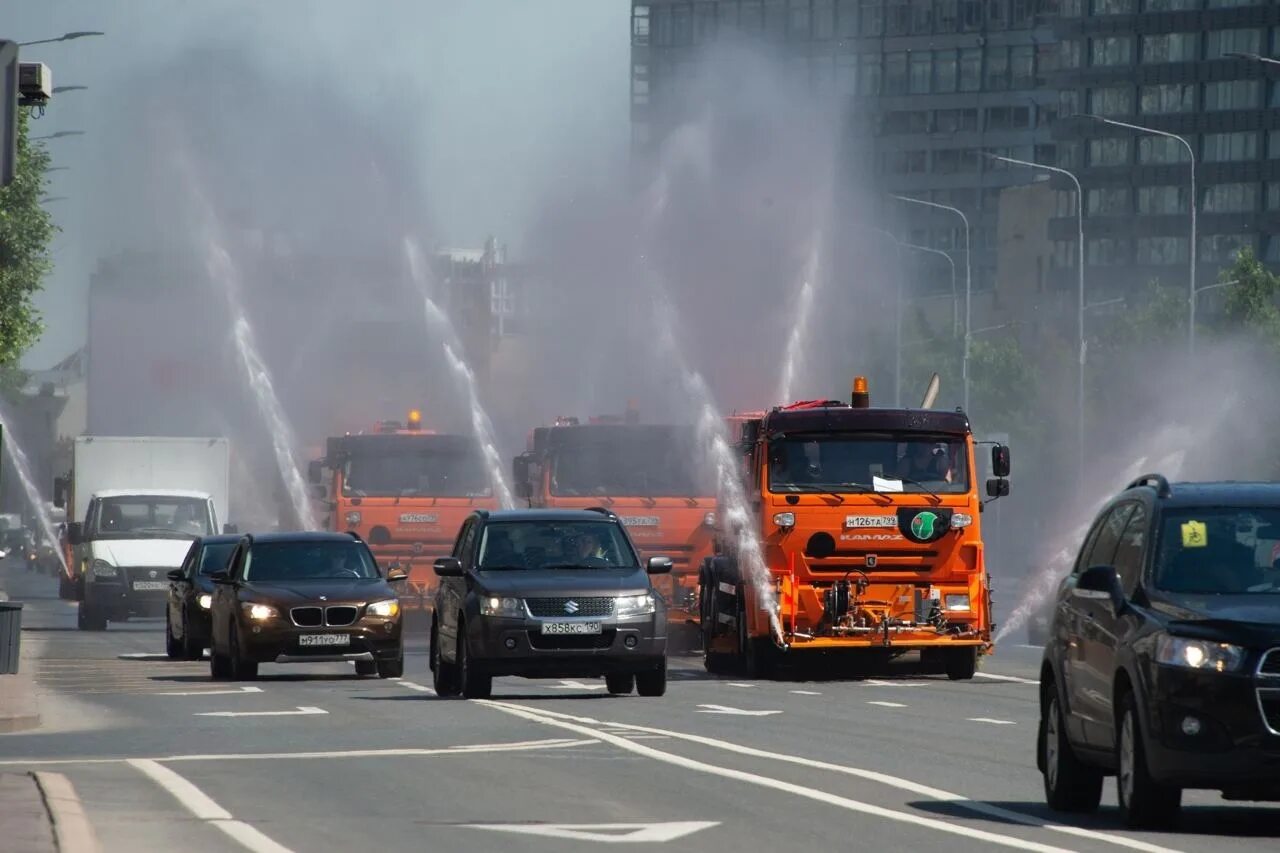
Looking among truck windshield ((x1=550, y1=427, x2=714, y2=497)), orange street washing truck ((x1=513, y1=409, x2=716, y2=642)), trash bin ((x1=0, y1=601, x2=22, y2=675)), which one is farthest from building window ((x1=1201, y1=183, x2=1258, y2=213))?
trash bin ((x1=0, y1=601, x2=22, y2=675))

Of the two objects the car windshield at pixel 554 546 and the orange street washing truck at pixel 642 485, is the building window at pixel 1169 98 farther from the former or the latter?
the car windshield at pixel 554 546

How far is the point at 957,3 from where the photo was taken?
176875 millimetres

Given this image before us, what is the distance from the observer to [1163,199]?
479 feet

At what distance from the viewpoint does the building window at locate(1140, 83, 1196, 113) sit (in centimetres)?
14488

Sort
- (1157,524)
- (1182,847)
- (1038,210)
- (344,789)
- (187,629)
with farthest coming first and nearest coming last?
(1038,210) < (187,629) < (344,789) < (1157,524) < (1182,847)

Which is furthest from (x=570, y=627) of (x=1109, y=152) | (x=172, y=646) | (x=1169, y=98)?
(x=1109, y=152)

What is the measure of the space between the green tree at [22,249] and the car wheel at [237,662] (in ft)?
103

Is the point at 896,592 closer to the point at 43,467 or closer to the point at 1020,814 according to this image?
the point at 1020,814

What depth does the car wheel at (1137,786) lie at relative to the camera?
13.1m

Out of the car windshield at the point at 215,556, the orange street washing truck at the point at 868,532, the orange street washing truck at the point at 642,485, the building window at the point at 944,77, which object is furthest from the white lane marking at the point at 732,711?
the building window at the point at 944,77

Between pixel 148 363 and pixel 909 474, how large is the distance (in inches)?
1478

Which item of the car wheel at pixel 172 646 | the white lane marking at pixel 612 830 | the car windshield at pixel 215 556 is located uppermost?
the car windshield at pixel 215 556

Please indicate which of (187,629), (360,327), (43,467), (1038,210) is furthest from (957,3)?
(187,629)

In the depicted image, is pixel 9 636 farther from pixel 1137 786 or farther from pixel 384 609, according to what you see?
pixel 1137 786
